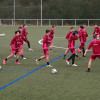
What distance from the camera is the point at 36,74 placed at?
13.3 meters

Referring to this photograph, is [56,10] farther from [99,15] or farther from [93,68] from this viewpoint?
[93,68]

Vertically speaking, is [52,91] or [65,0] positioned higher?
[65,0]

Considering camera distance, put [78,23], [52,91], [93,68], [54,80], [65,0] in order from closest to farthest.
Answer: [52,91] < [54,80] < [93,68] < [78,23] < [65,0]

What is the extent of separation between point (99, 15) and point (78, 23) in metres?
3.55

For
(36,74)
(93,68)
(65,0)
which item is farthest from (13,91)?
(65,0)

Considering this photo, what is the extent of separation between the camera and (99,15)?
170 ft

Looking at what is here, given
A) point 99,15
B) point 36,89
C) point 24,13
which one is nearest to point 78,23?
point 99,15

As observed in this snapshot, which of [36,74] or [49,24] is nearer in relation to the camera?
[36,74]

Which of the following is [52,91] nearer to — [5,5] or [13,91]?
[13,91]

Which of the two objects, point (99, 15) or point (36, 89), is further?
point (99, 15)

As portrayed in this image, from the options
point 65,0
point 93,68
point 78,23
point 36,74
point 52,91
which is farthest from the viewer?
point 65,0

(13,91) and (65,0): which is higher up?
(65,0)

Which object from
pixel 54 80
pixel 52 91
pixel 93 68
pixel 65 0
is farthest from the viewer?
pixel 65 0

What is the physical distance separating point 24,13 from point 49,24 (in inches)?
196
